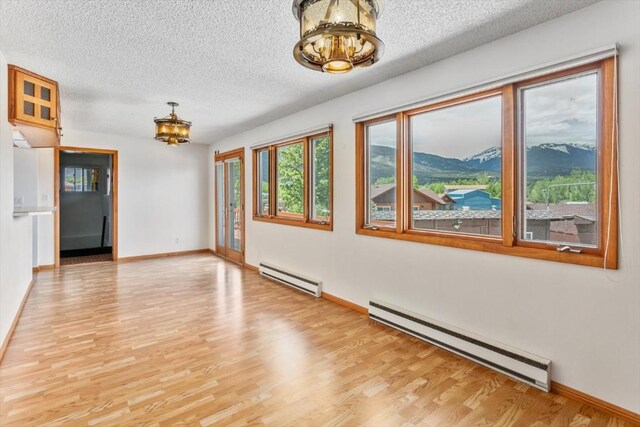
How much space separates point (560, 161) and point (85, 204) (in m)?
9.40

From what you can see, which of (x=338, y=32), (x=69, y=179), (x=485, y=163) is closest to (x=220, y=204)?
(x=69, y=179)

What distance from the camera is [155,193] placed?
23.0ft

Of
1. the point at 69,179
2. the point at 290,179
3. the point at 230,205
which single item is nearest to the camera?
the point at 290,179

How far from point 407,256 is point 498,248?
0.89 m

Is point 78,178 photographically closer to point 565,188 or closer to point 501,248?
point 501,248

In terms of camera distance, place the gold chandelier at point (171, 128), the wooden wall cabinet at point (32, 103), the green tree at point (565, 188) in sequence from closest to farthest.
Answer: the green tree at point (565, 188) → the wooden wall cabinet at point (32, 103) → the gold chandelier at point (171, 128)

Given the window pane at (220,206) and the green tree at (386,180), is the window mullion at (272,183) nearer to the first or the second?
the window pane at (220,206)

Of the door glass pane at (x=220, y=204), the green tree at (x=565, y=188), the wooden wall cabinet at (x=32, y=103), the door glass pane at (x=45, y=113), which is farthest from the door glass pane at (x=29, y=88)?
the green tree at (x=565, y=188)

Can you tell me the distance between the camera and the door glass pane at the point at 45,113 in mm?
3207

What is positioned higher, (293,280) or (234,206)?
(234,206)

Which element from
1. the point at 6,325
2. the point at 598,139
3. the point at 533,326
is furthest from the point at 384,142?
the point at 6,325

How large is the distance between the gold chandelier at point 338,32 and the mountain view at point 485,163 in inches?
62.8

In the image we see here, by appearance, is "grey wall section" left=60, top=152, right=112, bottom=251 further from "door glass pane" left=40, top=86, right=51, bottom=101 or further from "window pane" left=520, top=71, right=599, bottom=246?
"window pane" left=520, top=71, right=599, bottom=246

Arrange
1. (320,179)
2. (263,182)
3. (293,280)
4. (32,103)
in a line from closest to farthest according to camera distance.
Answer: (32,103) < (320,179) < (293,280) < (263,182)
